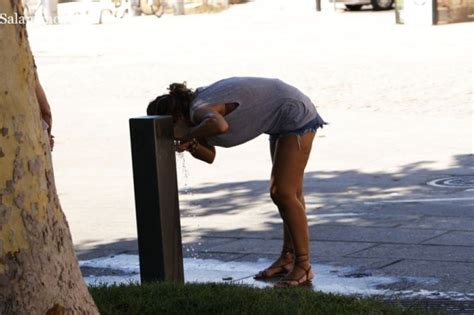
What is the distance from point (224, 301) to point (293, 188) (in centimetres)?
126

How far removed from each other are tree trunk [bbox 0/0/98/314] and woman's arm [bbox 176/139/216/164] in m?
1.83

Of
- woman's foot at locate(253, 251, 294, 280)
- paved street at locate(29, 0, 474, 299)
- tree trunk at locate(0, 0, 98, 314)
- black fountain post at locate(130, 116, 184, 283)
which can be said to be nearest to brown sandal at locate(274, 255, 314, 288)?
woman's foot at locate(253, 251, 294, 280)

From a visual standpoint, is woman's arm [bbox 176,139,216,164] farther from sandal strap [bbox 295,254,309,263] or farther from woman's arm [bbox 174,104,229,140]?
sandal strap [bbox 295,254,309,263]

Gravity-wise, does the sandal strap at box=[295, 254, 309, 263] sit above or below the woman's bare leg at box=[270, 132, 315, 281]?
below

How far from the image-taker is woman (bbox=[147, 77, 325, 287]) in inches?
250

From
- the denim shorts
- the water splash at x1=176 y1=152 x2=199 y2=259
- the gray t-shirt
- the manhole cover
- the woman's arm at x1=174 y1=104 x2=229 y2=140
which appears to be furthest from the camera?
the manhole cover

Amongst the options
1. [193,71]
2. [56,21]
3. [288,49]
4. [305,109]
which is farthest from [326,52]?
[56,21]

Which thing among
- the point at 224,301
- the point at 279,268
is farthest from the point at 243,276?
the point at 224,301

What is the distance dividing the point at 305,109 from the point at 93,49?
25.9 metres

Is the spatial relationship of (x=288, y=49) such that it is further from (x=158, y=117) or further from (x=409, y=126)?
(x=158, y=117)

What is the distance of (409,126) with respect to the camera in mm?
14266

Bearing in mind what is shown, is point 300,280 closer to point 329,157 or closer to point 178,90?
point 178,90

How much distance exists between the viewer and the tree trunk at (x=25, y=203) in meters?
4.45

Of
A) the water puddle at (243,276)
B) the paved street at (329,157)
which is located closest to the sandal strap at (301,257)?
the water puddle at (243,276)
